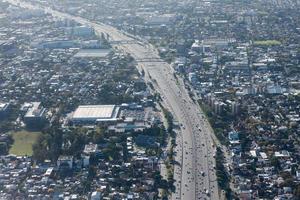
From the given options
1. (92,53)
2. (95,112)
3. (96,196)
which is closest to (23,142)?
(95,112)

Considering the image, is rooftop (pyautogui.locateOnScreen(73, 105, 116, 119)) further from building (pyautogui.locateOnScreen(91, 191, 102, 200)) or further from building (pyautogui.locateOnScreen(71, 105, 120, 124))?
building (pyautogui.locateOnScreen(91, 191, 102, 200))

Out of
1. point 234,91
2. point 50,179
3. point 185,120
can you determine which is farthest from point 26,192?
point 234,91

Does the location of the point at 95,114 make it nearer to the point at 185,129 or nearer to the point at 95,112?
the point at 95,112

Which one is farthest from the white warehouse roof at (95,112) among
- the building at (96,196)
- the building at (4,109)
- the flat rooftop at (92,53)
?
Result: the flat rooftop at (92,53)

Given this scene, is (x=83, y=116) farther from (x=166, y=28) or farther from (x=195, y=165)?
(x=166, y=28)

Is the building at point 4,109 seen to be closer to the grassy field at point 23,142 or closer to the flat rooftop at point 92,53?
the grassy field at point 23,142

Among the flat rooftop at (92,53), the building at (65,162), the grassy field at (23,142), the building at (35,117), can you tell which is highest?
the flat rooftop at (92,53)

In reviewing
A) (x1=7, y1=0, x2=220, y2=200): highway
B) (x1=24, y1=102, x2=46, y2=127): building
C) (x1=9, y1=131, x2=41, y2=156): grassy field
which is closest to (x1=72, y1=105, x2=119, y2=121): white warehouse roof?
(x1=24, y1=102, x2=46, y2=127): building
